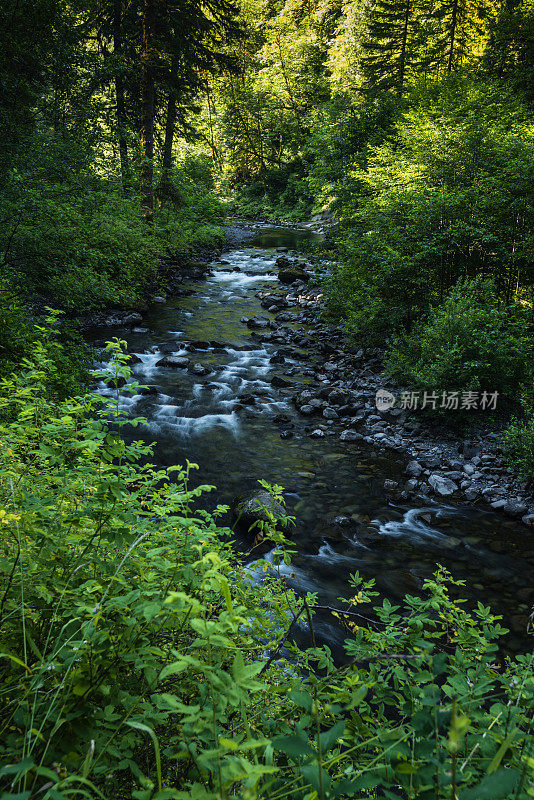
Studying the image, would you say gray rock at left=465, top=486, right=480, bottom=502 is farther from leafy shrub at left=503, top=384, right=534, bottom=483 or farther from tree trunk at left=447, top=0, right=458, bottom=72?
tree trunk at left=447, top=0, right=458, bottom=72

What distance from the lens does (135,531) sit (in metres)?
2.08

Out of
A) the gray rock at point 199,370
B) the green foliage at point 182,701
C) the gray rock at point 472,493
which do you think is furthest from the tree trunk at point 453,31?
the green foliage at point 182,701

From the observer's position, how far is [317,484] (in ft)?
23.4

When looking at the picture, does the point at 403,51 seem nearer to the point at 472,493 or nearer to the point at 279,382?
the point at 279,382

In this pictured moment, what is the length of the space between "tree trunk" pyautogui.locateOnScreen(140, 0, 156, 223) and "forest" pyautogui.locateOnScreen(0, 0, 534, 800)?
95 mm

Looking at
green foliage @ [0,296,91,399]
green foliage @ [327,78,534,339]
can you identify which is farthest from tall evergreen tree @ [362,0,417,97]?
green foliage @ [0,296,91,399]

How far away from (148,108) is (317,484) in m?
16.7

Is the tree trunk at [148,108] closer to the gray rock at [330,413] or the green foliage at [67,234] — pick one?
the green foliage at [67,234]

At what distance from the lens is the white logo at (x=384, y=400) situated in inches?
364

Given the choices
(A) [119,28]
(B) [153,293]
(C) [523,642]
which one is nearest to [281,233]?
(A) [119,28]

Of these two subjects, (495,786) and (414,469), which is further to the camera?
(414,469)

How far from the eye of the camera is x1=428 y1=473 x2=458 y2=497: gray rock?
6.95m

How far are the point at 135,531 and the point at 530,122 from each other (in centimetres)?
1773

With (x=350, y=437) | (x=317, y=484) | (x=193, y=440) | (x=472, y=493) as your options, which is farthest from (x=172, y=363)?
(x=472, y=493)
